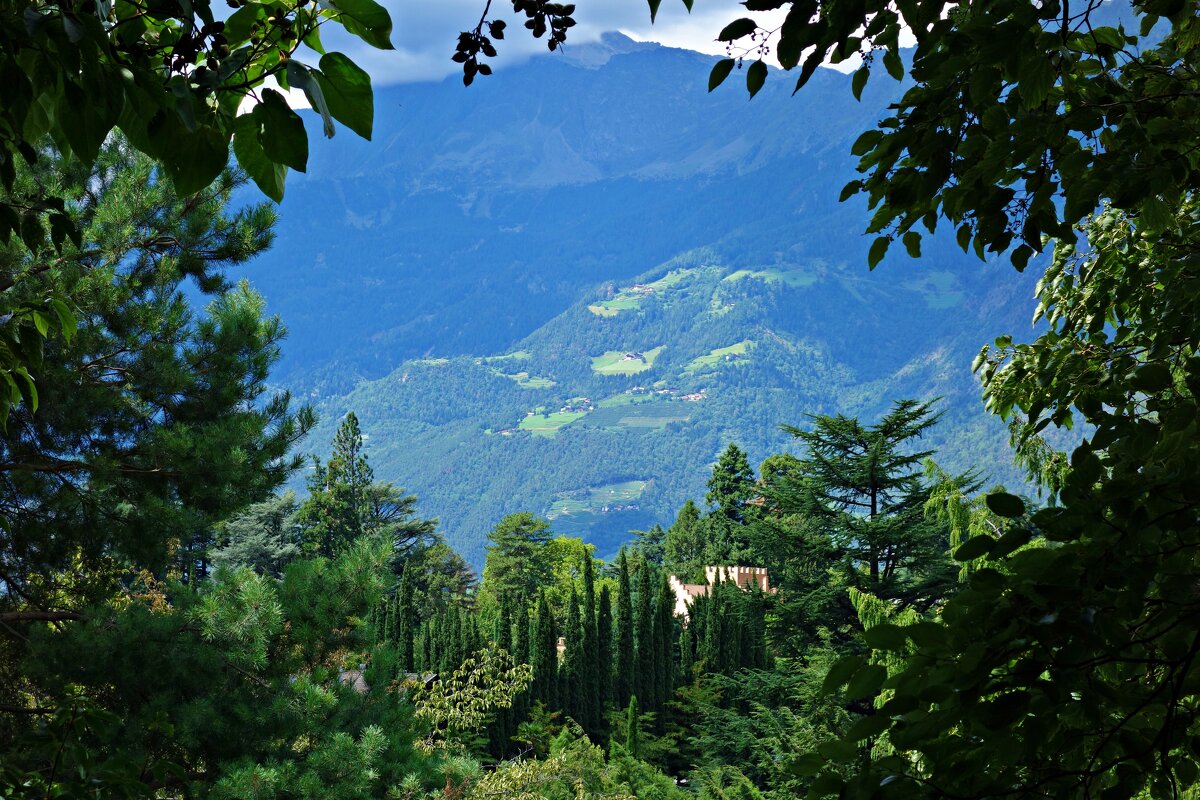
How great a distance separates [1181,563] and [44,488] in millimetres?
6757

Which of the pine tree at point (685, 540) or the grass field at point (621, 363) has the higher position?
the grass field at point (621, 363)

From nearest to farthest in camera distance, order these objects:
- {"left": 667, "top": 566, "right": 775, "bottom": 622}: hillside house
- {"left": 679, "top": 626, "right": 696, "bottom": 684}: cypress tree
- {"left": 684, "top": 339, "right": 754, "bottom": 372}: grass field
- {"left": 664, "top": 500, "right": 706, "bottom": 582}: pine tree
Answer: {"left": 679, "top": 626, "right": 696, "bottom": 684}: cypress tree → {"left": 667, "top": 566, "right": 775, "bottom": 622}: hillside house → {"left": 664, "top": 500, "right": 706, "bottom": 582}: pine tree → {"left": 684, "top": 339, "right": 754, "bottom": 372}: grass field

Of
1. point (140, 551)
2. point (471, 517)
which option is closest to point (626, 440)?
point (471, 517)

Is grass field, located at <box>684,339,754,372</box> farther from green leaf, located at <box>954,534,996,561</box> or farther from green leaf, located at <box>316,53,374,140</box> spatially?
green leaf, located at <box>316,53,374,140</box>

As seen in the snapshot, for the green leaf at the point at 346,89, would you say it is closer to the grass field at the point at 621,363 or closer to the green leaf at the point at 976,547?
the green leaf at the point at 976,547

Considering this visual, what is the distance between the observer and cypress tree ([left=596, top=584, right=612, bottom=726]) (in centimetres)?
2047

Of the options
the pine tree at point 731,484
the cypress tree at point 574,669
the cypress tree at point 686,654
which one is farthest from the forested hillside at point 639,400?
the cypress tree at point 574,669

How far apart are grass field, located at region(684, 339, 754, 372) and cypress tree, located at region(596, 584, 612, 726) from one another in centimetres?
16240

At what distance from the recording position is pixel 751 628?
22.0 metres

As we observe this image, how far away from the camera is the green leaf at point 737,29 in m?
1.25

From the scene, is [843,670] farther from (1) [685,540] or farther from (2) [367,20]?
(1) [685,540]

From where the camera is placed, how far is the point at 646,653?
67.9ft

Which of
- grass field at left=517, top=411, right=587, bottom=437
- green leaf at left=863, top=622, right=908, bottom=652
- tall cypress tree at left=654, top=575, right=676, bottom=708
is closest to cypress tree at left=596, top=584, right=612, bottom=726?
tall cypress tree at left=654, top=575, right=676, bottom=708

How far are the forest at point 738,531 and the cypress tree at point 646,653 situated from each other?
136 cm
